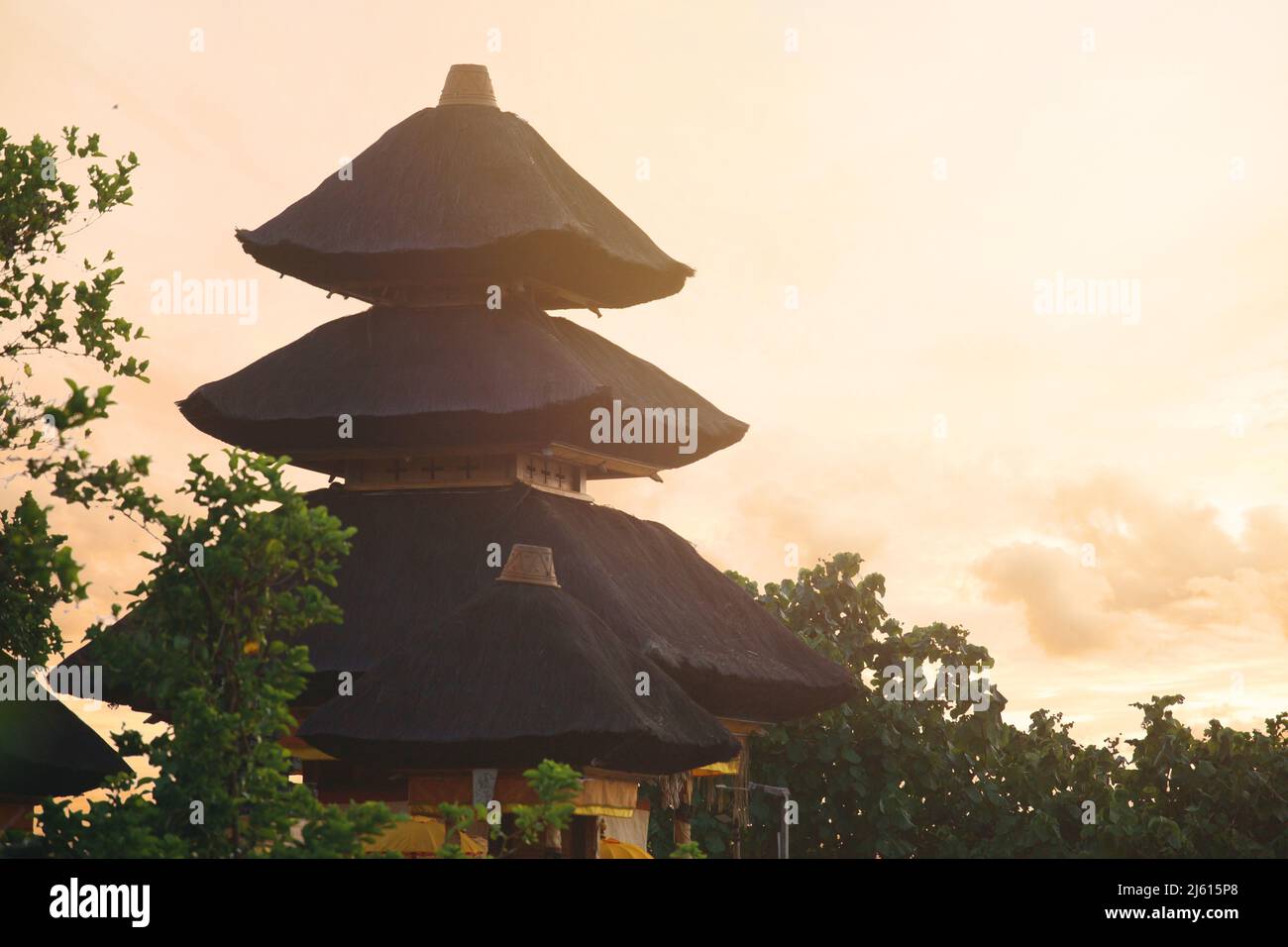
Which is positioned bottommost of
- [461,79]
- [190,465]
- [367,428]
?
[190,465]

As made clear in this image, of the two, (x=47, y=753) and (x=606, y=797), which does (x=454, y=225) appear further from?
(x=47, y=753)

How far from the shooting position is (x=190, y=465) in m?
16.3

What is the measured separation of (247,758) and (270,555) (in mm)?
1762

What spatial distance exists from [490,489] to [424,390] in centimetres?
167

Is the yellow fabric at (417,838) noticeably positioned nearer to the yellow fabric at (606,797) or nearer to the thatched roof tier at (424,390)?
the yellow fabric at (606,797)

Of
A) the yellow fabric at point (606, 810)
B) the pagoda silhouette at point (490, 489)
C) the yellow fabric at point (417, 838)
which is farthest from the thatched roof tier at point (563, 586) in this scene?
the yellow fabric at point (417, 838)

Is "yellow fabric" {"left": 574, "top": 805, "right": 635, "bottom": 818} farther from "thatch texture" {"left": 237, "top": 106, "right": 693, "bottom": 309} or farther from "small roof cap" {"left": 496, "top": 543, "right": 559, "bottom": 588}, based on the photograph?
"thatch texture" {"left": 237, "top": 106, "right": 693, "bottom": 309}

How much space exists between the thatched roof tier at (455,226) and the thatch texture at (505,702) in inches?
236

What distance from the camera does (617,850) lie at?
23.7 meters

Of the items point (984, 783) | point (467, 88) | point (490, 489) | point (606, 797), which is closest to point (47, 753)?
point (490, 489)

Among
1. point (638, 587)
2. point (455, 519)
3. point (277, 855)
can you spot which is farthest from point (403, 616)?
point (277, 855)

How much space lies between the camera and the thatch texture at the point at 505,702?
21.0 metres

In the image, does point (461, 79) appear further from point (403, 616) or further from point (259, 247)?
point (403, 616)

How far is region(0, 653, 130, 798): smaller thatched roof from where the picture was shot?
24375 mm
